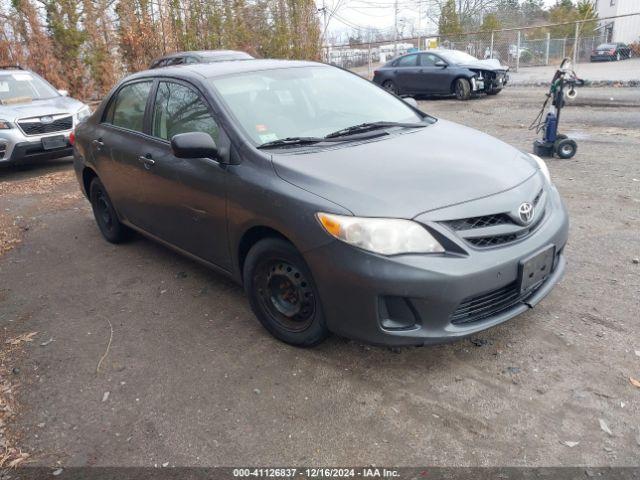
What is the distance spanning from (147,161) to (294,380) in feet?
7.06

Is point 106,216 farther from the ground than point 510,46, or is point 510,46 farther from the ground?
point 510,46

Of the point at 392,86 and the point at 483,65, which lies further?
the point at 392,86

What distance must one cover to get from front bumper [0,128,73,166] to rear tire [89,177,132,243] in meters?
3.98

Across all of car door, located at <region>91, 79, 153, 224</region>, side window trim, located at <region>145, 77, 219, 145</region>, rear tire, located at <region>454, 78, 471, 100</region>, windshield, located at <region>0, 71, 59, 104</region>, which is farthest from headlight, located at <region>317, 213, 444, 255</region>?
rear tire, located at <region>454, 78, 471, 100</region>

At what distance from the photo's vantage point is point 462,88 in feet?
51.1

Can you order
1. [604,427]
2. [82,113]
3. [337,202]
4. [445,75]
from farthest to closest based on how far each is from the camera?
[445,75] < [82,113] < [337,202] < [604,427]

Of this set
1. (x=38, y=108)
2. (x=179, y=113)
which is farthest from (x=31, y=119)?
(x=179, y=113)

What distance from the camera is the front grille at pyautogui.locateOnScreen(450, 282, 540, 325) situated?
2.79m

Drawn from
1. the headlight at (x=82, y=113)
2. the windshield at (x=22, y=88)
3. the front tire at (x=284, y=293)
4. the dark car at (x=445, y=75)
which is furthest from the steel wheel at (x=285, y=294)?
the dark car at (x=445, y=75)

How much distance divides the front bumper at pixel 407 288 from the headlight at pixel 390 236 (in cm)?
4

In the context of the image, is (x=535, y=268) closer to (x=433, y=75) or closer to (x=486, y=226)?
(x=486, y=226)

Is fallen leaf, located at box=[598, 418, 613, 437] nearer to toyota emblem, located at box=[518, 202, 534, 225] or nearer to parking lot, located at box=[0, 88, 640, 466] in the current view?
parking lot, located at box=[0, 88, 640, 466]

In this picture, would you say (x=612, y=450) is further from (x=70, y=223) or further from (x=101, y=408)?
(x=70, y=223)

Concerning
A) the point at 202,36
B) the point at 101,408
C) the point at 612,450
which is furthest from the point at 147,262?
the point at 202,36
